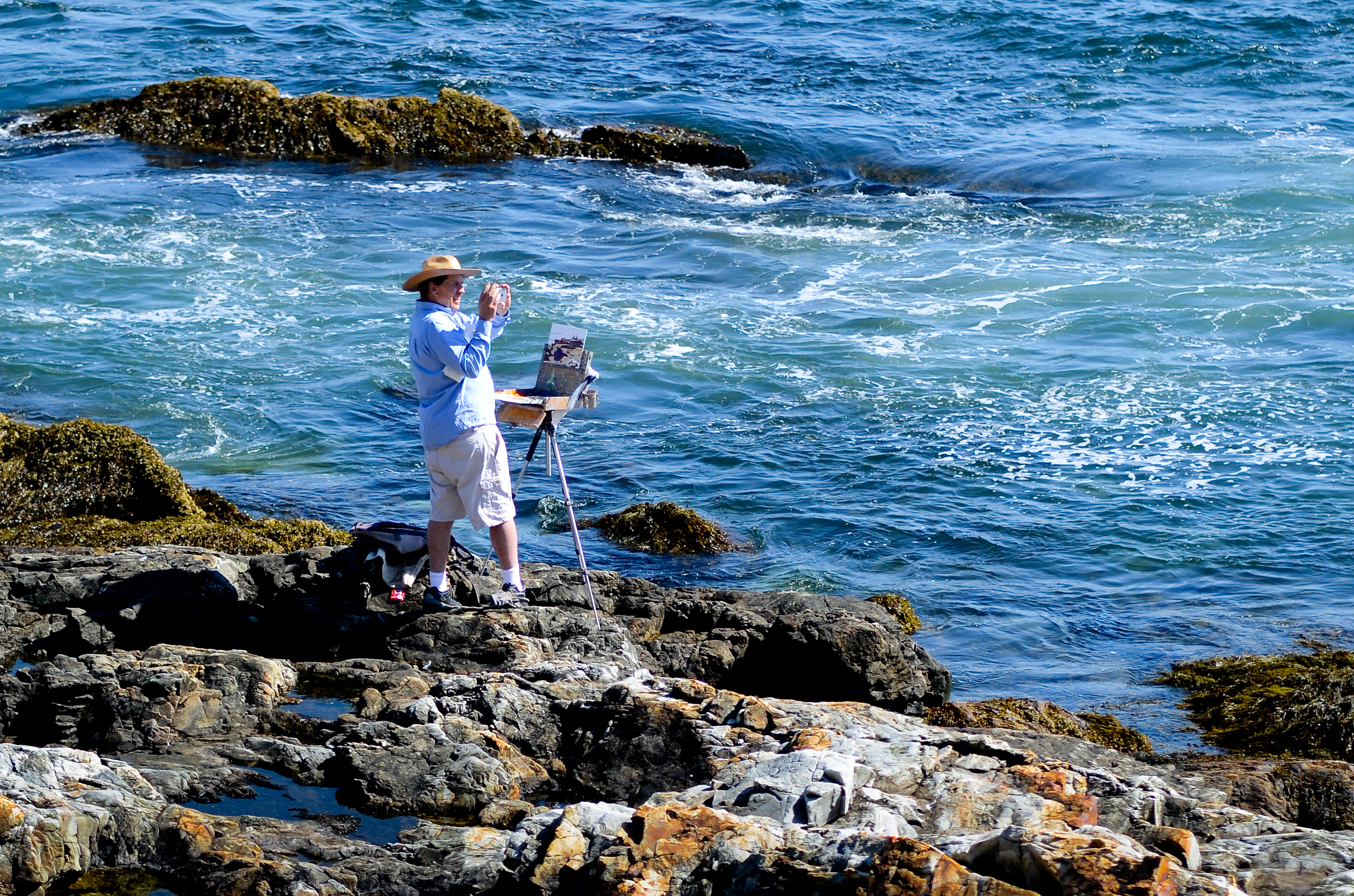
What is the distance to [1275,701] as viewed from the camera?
8.05 metres

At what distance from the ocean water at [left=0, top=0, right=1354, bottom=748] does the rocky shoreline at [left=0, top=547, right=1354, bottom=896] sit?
1948mm

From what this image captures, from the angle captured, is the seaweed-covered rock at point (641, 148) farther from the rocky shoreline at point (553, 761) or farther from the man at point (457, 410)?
the man at point (457, 410)

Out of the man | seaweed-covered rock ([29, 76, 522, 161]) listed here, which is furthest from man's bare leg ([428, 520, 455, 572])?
seaweed-covered rock ([29, 76, 522, 161])

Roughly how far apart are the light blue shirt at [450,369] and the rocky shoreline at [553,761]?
2.96 feet

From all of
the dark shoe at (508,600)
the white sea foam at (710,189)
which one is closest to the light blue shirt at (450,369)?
the dark shoe at (508,600)

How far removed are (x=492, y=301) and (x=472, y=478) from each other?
3.05 ft

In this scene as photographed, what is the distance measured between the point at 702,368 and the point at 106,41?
19343 mm

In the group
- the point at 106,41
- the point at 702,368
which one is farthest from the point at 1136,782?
the point at 106,41

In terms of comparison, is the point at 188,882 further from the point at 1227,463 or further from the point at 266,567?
the point at 1227,463

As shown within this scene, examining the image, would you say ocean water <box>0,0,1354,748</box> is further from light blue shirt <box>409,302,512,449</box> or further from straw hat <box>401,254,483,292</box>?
straw hat <box>401,254,483,292</box>

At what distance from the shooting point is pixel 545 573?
812 cm

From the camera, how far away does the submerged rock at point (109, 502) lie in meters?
9.20

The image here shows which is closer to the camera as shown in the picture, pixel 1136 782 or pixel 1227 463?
pixel 1136 782

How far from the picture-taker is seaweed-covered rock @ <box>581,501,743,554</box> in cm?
1041
